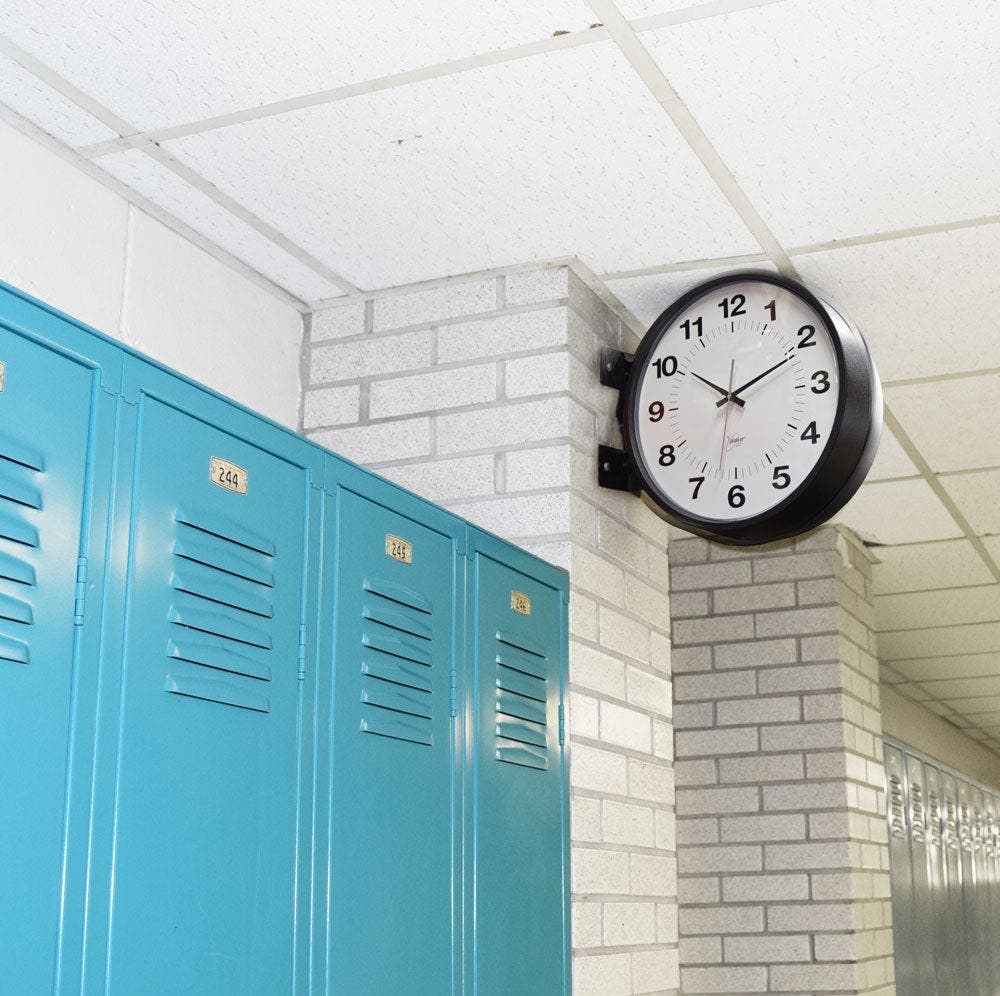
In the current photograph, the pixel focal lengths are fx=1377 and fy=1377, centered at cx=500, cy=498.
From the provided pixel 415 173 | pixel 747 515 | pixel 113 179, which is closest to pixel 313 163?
pixel 415 173

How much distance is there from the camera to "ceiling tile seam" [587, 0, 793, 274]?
225 centimetres

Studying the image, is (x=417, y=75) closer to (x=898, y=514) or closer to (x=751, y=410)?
(x=751, y=410)

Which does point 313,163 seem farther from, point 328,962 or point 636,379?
point 328,962

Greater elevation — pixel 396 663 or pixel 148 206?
pixel 148 206

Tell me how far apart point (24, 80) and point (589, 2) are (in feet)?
3.31

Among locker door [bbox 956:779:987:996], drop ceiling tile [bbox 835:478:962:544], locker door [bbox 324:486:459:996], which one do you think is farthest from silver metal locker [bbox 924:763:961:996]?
locker door [bbox 324:486:459:996]

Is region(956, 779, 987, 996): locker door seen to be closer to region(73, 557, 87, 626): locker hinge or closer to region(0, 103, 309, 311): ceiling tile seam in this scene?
region(0, 103, 309, 311): ceiling tile seam

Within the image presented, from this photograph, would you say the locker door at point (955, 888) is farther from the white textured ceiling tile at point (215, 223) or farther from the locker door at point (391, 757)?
the locker door at point (391, 757)

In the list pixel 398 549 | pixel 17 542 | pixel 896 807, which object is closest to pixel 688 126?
pixel 398 549

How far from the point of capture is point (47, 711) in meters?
1.59

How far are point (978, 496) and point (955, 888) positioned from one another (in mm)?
2988

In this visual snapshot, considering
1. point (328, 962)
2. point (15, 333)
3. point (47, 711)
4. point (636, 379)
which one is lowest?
point (328, 962)

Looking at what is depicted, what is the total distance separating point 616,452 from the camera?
10.4ft

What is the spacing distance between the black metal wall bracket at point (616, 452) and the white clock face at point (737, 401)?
0.07m
